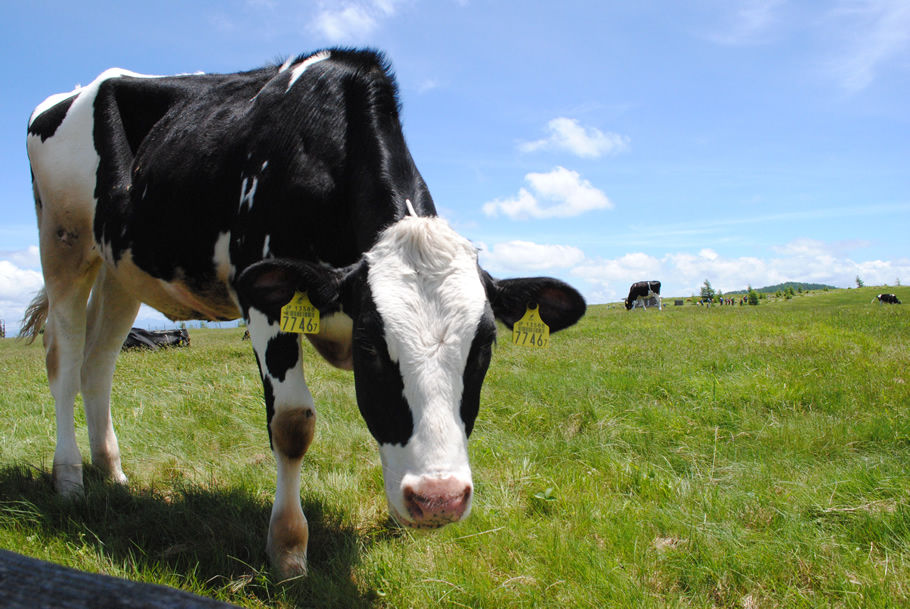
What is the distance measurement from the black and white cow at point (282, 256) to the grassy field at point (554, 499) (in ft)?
1.48

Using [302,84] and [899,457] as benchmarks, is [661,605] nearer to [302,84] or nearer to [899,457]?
[899,457]

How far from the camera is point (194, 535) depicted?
11.1 ft

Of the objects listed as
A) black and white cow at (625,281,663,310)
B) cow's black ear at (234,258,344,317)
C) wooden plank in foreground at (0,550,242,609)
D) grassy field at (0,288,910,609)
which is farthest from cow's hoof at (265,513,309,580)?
black and white cow at (625,281,663,310)

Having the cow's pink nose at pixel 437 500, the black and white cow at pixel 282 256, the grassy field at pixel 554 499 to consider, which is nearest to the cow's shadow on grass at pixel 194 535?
the grassy field at pixel 554 499

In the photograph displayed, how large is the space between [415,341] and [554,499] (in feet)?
5.43

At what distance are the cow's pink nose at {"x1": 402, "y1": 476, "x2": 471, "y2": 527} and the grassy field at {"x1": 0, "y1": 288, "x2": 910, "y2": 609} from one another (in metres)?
0.61

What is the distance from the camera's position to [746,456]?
14.5 ft

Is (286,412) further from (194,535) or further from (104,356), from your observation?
(104,356)

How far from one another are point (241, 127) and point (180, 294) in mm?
1293

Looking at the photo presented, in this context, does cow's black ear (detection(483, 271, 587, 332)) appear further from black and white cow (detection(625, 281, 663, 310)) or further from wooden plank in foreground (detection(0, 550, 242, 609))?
black and white cow (detection(625, 281, 663, 310))

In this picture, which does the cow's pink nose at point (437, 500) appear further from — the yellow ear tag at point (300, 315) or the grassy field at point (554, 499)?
the yellow ear tag at point (300, 315)

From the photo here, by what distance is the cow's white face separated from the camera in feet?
7.71

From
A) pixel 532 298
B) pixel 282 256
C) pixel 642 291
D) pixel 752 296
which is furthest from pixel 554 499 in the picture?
pixel 752 296

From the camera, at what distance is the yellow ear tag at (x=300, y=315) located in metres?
3.05
